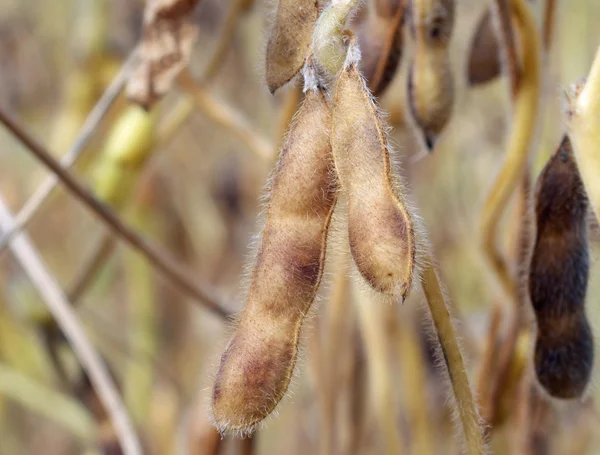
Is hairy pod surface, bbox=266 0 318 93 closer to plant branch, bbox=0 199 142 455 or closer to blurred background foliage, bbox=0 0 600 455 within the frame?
blurred background foliage, bbox=0 0 600 455

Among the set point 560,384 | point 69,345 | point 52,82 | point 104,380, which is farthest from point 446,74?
point 52,82

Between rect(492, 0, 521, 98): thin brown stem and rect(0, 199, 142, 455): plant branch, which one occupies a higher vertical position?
rect(492, 0, 521, 98): thin brown stem

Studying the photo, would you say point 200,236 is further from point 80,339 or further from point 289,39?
point 289,39

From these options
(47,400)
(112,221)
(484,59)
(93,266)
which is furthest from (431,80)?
(47,400)

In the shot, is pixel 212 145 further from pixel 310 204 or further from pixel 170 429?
pixel 310 204

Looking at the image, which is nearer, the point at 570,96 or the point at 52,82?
the point at 570,96

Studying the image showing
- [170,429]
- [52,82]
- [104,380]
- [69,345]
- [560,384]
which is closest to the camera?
[560,384]

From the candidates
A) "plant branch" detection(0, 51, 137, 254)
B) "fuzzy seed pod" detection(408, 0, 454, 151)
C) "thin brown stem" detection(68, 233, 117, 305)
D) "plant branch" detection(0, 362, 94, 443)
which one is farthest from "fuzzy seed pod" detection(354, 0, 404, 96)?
"plant branch" detection(0, 362, 94, 443)
